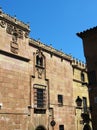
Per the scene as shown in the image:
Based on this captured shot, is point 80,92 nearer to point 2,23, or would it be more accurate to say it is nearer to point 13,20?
point 13,20

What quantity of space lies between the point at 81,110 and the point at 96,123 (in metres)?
9.83

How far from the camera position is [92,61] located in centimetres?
1800

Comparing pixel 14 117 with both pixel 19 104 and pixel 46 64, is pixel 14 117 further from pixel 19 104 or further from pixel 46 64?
pixel 46 64

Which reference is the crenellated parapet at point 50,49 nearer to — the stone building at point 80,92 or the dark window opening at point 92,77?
the stone building at point 80,92

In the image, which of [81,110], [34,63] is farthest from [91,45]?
[81,110]

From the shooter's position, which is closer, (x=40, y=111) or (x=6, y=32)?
(x=6, y=32)

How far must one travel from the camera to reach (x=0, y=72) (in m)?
18.0

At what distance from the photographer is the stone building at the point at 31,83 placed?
18297 mm

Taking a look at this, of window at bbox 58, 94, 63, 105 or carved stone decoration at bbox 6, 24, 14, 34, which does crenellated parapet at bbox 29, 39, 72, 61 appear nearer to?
carved stone decoration at bbox 6, 24, 14, 34

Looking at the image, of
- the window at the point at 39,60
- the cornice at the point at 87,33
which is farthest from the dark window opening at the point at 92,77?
the window at the point at 39,60

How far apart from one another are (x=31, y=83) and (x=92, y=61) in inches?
240

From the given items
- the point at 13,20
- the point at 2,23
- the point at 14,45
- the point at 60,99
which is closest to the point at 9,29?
the point at 2,23

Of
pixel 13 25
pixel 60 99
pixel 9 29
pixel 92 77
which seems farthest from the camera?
pixel 60 99

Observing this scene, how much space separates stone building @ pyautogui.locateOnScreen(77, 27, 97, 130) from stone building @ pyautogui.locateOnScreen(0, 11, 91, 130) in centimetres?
538
